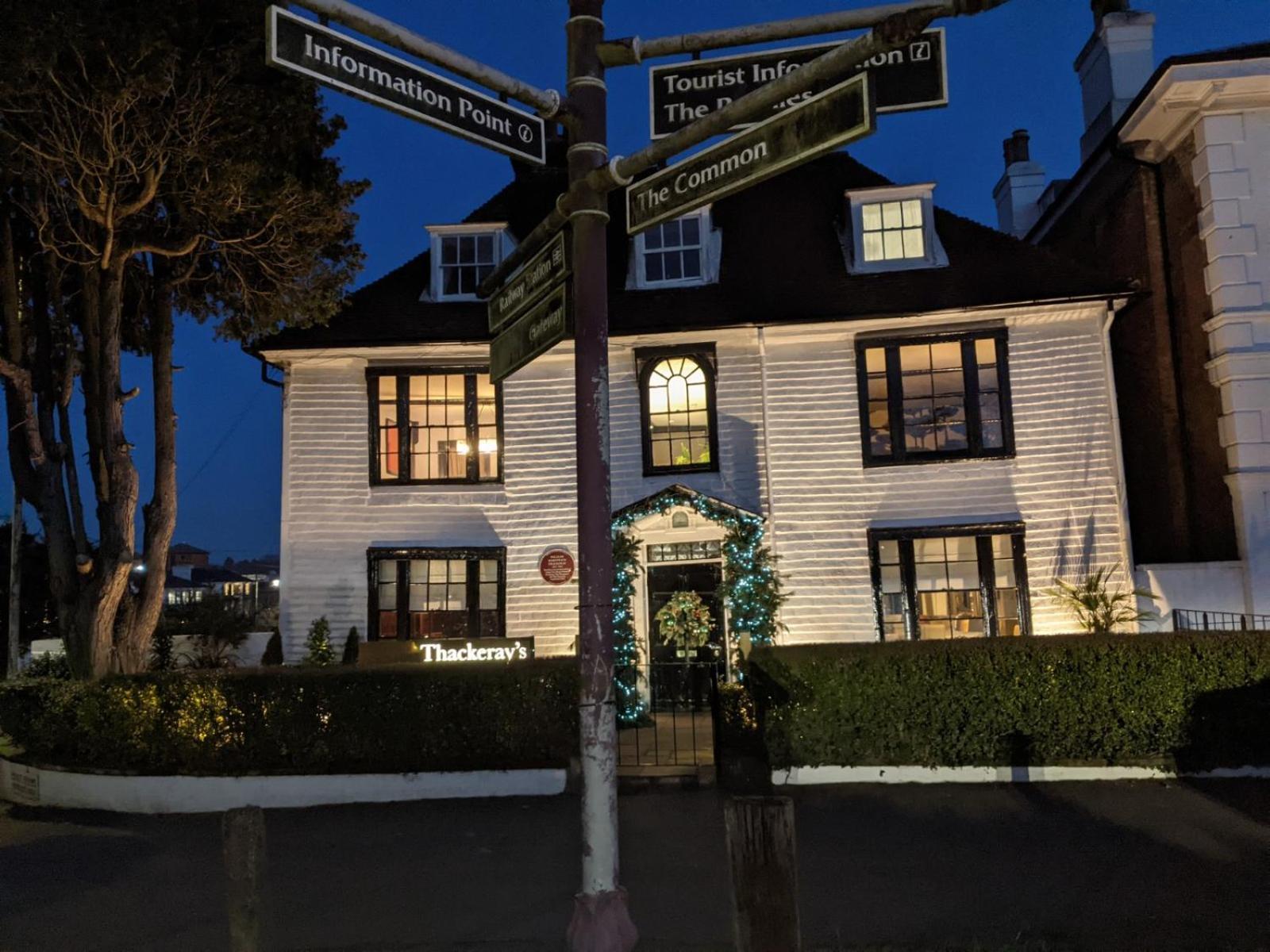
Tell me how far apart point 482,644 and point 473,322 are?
4976mm

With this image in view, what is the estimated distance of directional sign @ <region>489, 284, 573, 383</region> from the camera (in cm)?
549

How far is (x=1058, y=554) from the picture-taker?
1454 centimetres

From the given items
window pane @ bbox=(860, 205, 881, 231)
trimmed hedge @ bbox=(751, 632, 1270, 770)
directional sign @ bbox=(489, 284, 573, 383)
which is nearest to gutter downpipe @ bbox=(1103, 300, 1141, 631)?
window pane @ bbox=(860, 205, 881, 231)

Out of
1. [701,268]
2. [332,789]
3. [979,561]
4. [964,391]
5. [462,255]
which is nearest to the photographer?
[332,789]

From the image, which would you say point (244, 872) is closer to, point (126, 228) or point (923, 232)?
point (126, 228)

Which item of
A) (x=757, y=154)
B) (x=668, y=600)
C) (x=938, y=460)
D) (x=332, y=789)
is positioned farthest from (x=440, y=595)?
(x=757, y=154)

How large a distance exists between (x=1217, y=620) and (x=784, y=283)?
758 cm

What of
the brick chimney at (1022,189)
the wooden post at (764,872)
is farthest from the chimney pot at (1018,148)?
the wooden post at (764,872)

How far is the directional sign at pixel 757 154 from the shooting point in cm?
460

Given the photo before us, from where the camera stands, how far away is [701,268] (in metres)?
16.2

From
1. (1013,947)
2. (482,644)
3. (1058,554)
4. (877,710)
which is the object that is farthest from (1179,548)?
(1013,947)

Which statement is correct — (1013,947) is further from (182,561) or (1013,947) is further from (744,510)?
(182,561)

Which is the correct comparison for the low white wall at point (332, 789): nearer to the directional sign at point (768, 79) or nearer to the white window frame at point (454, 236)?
the directional sign at point (768, 79)

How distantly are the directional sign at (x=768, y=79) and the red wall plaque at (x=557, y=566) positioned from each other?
9.59 m
